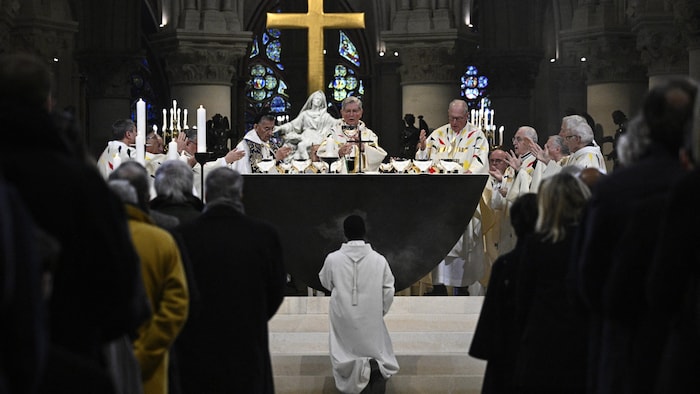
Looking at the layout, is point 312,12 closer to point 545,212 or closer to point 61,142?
point 545,212

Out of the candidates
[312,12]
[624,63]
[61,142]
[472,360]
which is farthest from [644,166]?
[624,63]

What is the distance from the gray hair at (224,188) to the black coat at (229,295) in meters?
0.04

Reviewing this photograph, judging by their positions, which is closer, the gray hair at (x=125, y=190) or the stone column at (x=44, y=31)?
the gray hair at (x=125, y=190)

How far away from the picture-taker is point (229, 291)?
6.93m

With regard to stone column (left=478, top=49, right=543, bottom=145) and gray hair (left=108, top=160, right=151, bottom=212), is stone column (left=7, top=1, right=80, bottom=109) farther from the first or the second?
gray hair (left=108, top=160, right=151, bottom=212)

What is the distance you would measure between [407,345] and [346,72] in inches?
1136

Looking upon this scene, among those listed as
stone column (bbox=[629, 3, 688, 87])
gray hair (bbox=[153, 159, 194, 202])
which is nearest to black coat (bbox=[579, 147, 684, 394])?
gray hair (bbox=[153, 159, 194, 202])

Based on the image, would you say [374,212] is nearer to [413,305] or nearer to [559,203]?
[413,305]

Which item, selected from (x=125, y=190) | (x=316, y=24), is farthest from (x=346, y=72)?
(x=125, y=190)

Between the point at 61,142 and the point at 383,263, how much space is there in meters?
5.81

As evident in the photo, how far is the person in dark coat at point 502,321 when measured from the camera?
664 cm

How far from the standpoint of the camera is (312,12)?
1414 centimetres

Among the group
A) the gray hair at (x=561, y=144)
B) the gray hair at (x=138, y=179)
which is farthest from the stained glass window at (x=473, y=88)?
the gray hair at (x=138, y=179)

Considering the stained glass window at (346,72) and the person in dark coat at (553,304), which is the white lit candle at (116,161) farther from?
the stained glass window at (346,72)
